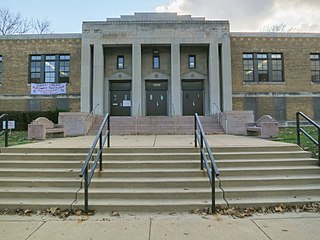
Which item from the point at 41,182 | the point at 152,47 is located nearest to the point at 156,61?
the point at 152,47

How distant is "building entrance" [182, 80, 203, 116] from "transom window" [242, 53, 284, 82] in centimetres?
430

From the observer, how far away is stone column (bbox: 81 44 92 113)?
825 inches

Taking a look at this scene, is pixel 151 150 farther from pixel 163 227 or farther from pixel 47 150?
pixel 163 227

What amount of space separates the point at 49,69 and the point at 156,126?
1379cm

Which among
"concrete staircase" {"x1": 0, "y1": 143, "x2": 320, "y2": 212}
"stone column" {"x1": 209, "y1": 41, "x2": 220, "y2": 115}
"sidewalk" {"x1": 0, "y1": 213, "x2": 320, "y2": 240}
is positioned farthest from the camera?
"stone column" {"x1": 209, "y1": 41, "x2": 220, "y2": 115}

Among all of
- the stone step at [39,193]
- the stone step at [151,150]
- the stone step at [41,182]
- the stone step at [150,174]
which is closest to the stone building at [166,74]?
the stone step at [151,150]

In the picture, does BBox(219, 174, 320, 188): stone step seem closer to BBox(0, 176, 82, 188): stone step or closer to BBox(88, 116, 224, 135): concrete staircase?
BBox(0, 176, 82, 188): stone step

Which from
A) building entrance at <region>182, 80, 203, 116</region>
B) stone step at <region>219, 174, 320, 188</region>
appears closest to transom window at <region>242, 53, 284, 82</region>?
building entrance at <region>182, 80, 203, 116</region>

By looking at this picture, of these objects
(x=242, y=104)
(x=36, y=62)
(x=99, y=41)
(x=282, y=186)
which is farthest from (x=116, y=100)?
(x=282, y=186)

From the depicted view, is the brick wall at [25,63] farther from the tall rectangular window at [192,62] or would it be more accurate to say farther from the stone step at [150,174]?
the stone step at [150,174]

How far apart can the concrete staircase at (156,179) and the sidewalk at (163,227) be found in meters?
0.39

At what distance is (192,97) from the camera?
22969 mm

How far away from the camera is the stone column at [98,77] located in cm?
2092

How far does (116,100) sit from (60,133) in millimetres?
9976
